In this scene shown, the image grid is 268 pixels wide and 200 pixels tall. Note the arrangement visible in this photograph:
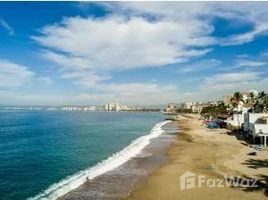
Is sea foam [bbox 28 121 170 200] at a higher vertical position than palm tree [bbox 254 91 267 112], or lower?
lower

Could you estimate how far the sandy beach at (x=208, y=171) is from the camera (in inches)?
1078

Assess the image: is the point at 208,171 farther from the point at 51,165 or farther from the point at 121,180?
the point at 51,165

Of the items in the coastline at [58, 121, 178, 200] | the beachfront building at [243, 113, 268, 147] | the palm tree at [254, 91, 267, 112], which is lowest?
the coastline at [58, 121, 178, 200]

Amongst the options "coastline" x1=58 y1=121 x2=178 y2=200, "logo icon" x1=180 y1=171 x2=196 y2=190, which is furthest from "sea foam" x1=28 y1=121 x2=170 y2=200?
"logo icon" x1=180 y1=171 x2=196 y2=190

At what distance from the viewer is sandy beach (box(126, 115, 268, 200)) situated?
2739 cm

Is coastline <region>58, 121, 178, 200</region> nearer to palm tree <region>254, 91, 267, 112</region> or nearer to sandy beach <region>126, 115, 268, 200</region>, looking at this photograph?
sandy beach <region>126, 115, 268, 200</region>

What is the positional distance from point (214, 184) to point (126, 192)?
774cm

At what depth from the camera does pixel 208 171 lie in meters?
35.8

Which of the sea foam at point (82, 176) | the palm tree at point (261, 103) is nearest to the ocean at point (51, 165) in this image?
the sea foam at point (82, 176)

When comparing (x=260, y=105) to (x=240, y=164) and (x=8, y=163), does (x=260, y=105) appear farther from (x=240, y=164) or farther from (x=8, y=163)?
(x=8, y=163)

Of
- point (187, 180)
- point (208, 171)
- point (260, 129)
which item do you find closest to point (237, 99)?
point (260, 129)

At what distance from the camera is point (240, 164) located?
127ft

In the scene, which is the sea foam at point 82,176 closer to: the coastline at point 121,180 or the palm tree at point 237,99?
the coastline at point 121,180

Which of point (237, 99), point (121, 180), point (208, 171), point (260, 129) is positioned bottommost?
point (121, 180)
